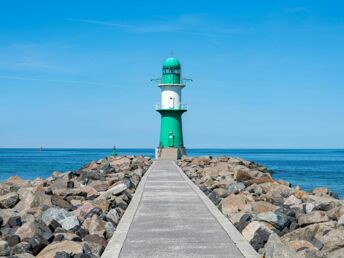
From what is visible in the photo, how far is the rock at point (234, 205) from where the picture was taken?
959cm

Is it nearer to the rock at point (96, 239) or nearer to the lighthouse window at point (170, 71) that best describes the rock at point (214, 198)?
the rock at point (96, 239)

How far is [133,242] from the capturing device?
6844mm

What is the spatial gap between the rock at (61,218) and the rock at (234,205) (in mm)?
2716


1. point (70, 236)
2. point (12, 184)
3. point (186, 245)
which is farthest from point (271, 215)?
point (12, 184)

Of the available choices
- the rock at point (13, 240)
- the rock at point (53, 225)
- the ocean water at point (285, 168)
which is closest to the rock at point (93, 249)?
the rock at point (13, 240)

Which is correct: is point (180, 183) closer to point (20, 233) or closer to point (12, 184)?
point (12, 184)

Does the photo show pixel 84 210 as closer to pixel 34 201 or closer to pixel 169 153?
pixel 34 201

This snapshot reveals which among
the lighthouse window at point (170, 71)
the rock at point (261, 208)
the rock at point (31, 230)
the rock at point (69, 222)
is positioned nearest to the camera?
the rock at point (31, 230)

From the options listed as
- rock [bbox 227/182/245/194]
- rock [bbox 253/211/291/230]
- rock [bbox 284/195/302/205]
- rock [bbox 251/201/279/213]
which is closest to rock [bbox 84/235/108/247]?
rock [bbox 253/211/291/230]

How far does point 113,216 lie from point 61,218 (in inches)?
30.2

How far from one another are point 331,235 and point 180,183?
7.98 meters

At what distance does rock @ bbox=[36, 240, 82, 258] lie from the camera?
20.5 feet

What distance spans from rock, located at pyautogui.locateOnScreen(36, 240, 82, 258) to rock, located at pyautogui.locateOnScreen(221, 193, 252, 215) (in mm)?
3740

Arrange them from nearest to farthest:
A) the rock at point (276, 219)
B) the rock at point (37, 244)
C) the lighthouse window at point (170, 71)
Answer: the rock at point (37, 244)
the rock at point (276, 219)
the lighthouse window at point (170, 71)
